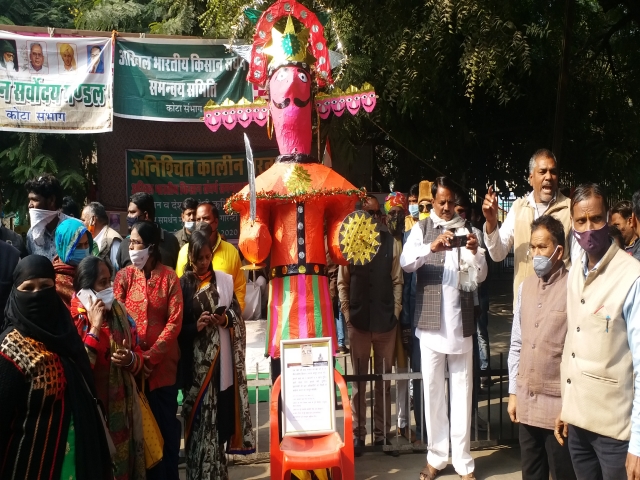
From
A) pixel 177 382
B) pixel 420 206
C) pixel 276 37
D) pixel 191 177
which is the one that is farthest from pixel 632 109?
pixel 177 382

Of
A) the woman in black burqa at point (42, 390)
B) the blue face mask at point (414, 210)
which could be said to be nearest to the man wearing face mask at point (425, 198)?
the blue face mask at point (414, 210)

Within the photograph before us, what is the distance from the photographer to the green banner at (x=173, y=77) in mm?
7523

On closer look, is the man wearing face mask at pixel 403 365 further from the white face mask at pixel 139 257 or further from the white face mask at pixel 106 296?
the white face mask at pixel 106 296

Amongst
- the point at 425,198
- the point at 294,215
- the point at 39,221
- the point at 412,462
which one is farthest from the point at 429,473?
the point at 39,221

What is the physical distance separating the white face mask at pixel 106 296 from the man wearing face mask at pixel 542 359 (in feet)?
6.96

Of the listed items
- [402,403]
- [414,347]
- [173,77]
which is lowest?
[402,403]

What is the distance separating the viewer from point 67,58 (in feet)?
23.9

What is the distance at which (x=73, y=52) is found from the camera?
287 inches

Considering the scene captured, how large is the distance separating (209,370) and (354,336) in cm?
148

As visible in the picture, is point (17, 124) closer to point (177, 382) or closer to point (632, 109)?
point (177, 382)

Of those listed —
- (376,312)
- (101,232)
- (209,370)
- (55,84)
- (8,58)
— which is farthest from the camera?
(55,84)

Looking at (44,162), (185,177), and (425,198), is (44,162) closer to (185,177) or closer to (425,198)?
(185,177)

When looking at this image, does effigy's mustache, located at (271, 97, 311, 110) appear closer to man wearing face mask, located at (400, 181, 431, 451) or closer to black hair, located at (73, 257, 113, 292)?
man wearing face mask, located at (400, 181, 431, 451)

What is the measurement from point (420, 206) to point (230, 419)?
10.8ft
